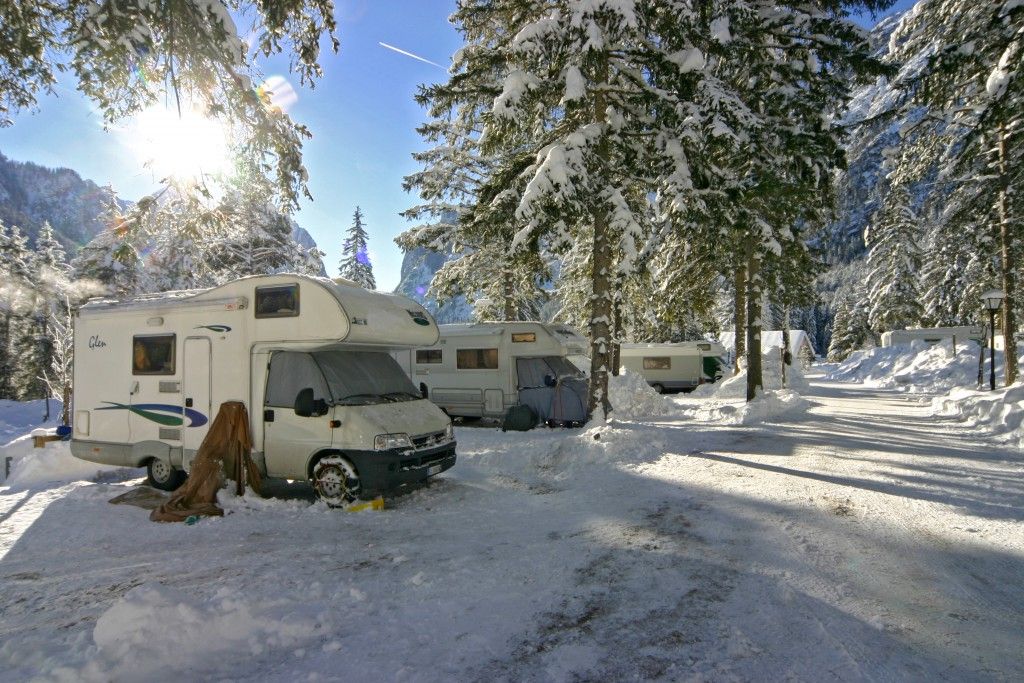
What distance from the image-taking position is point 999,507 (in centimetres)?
597

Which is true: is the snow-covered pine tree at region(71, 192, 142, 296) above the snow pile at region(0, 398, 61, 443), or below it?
above

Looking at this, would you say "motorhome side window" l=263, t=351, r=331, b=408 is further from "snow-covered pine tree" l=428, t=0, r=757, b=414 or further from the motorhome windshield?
"snow-covered pine tree" l=428, t=0, r=757, b=414

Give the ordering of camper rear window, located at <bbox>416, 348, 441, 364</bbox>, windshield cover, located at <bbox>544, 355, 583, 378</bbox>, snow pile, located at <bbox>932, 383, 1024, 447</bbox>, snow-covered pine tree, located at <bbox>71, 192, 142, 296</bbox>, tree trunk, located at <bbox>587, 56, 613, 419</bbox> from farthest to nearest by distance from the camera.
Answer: snow-covered pine tree, located at <bbox>71, 192, 142, 296</bbox>, camper rear window, located at <bbox>416, 348, 441, 364</bbox>, windshield cover, located at <bbox>544, 355, 583, 378</bbox>, tree trunk, located at <bbox>587, 56, 613, 419</bbox>, snow pile, located at <bbox>932, 383, 1024, 447</bbox>

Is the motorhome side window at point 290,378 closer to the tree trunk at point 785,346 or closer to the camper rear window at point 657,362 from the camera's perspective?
the tree trunk at point 785,346

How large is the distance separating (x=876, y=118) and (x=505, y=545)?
1096 cm

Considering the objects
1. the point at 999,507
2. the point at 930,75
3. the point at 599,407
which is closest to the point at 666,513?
the point at 999,507

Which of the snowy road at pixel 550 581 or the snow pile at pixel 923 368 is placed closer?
the snowy road at pixel 550 581

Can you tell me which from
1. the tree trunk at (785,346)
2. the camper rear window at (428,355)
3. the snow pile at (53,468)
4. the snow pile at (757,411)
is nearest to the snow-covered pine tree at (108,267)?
the camper rear window at (428,355)

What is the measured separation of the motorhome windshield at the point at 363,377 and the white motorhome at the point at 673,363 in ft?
75.4

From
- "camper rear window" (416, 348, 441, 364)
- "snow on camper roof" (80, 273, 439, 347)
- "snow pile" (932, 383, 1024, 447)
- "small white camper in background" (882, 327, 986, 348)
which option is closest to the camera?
"snow on camper roof" (80, 273, 439, 347)

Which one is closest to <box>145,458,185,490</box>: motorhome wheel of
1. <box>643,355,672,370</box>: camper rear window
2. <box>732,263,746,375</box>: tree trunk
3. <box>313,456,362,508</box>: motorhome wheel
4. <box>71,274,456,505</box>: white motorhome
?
<box>71,274,456,505</box>: white motorhome

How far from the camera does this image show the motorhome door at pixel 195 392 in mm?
7566

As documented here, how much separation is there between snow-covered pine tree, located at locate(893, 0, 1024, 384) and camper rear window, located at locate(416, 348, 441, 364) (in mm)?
12184

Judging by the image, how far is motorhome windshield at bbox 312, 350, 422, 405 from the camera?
286 inches
